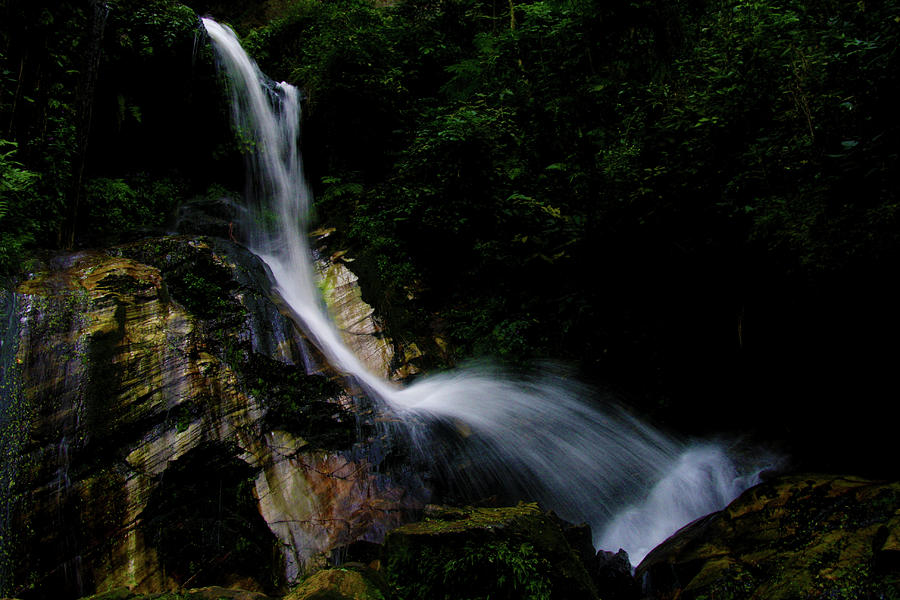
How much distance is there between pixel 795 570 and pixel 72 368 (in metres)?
5.65

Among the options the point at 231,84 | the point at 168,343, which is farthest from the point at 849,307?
the point at 231,84

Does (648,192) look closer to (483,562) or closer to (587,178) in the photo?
(587,178)

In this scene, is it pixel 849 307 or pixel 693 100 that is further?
pixel 693 100

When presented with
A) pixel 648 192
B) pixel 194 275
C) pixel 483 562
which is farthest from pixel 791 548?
pixel 194 275

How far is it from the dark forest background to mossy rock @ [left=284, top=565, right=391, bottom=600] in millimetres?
4229

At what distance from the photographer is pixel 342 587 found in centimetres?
234

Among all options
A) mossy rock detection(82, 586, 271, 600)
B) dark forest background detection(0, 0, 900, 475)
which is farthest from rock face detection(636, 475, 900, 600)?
mossy rock detection(82, 586, 271, 600)

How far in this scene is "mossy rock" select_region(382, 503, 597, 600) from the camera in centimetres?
239

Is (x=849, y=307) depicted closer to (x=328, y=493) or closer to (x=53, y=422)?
(x=328, y=493)

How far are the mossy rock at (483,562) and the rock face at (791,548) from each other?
1121mm

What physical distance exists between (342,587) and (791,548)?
3044 millimetres

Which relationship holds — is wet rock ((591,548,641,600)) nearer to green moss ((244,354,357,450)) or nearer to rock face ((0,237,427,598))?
rock face ((0,237,427,598))

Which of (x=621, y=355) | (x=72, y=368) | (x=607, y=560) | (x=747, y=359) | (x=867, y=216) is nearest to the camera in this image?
(x=867, y=216)

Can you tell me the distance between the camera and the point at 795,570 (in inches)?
108
